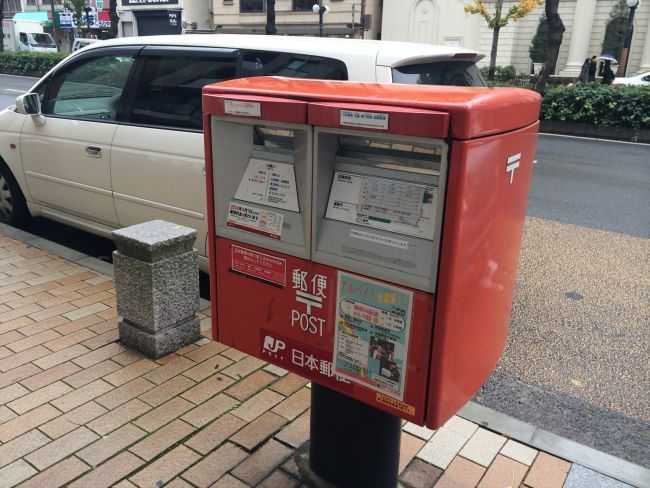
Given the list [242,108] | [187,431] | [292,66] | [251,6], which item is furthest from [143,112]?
[251,6]

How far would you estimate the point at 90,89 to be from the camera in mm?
5270

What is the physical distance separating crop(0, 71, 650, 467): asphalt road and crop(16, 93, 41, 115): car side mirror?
1.33m

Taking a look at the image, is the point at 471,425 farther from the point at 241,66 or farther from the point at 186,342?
the point at 241,66

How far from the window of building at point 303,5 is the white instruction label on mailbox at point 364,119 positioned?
44.9 meters

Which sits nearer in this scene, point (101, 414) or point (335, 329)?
point (335, 329)

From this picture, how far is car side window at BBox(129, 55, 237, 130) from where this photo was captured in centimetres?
429

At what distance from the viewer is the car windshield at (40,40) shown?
42056 millimetres

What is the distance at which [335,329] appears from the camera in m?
2.12

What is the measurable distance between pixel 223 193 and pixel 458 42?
39583 mm

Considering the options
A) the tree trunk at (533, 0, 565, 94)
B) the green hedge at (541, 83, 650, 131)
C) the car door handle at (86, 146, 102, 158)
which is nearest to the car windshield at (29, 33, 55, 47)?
the tree trunk at (533, 0, 565, 94)

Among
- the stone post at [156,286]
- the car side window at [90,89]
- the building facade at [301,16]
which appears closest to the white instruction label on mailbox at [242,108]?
the stone post at [156,286]

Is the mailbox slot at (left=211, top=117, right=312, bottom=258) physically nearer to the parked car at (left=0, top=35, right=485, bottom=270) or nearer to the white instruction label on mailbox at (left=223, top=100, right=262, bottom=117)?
the white instruction label on mailbox at (left=223, top=100, right=262, bottom=117)

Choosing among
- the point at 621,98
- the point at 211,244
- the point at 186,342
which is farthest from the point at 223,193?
the point at 621,98

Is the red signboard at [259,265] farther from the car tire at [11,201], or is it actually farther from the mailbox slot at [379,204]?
the car tire at [11,201]
